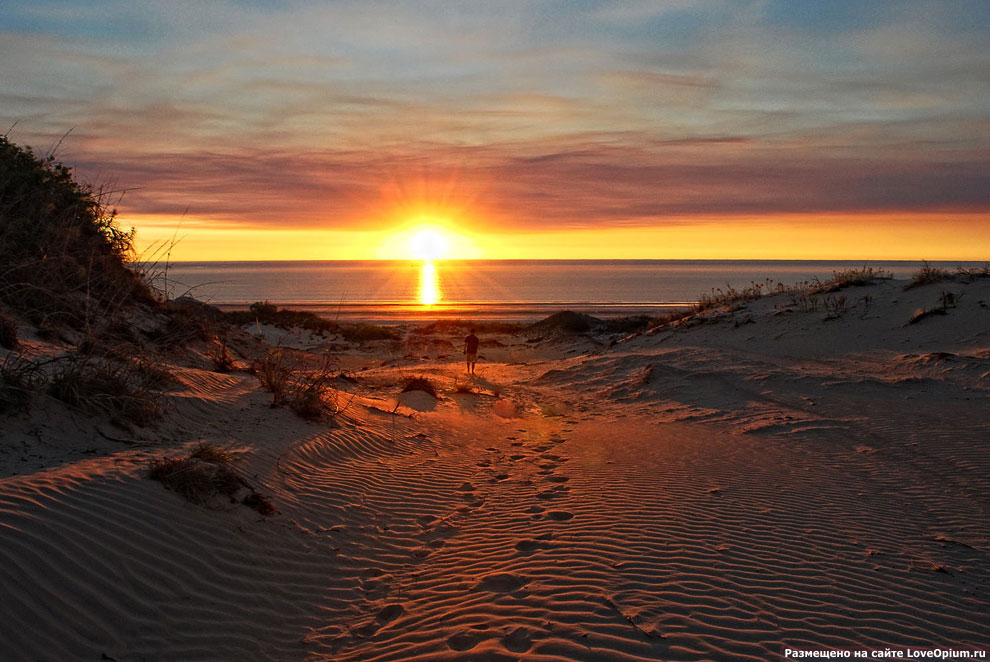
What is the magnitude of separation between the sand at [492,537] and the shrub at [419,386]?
7.53 ft

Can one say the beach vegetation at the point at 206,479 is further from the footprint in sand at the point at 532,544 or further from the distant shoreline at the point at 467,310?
the distant shoreline at the point at 467,310

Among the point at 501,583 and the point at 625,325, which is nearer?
the point at 501,583

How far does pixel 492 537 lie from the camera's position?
5.64 metres

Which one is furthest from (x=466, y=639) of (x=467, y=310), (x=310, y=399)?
(x=467, y=310)

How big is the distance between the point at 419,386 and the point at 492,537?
8.05 m

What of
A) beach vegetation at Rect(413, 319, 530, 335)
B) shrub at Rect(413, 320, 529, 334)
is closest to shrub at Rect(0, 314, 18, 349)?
beach vegetation at Rect(413, 319, 530, 335)

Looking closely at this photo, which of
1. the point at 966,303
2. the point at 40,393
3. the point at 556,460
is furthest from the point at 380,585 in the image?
the point at 966,303

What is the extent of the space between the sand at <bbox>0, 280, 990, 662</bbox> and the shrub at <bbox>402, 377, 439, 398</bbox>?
230 cm

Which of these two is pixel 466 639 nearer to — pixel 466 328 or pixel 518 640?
pixel 518 640

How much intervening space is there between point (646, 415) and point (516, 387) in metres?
4.95

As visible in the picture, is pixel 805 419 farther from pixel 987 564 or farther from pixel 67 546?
pixel 67 546

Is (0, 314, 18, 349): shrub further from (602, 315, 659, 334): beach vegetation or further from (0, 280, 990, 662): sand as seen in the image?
(602, 315, 659, 334): beach vegetation

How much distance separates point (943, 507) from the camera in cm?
635

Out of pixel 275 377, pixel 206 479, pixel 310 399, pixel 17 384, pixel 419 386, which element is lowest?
pixel 419 386
